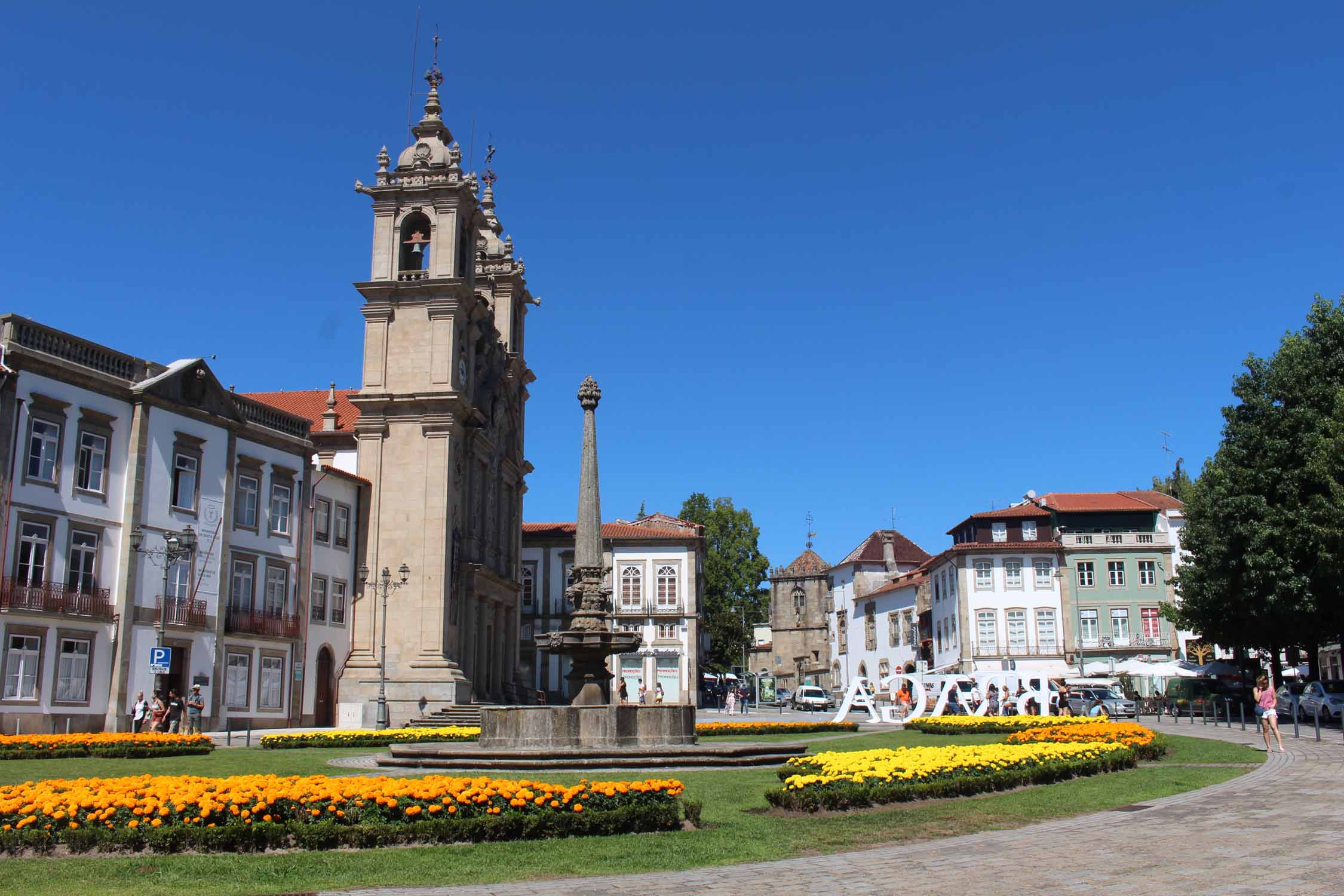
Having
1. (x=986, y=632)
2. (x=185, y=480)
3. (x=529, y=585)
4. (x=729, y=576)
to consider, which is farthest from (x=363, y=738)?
(x=729, y=576)

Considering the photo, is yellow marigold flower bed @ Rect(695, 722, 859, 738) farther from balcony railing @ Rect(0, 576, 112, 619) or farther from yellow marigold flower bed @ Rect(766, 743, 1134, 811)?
balcony railing @ Rect(0, 576, 112, 619)

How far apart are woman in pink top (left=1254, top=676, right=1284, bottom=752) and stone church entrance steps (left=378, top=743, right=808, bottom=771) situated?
32.6 ft

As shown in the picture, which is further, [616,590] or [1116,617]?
[616,590]

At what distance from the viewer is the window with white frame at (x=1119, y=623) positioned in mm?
65000

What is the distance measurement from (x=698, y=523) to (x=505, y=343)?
29.0 m

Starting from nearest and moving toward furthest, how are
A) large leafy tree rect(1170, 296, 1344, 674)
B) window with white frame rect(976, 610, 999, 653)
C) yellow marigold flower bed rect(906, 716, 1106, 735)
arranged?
yellow marigold flower bed rect(906, 716, 1106, 735), large leafy tree rect(1170, 296, 1344, 674), window with white frame rect(976, 610, 999, 653)

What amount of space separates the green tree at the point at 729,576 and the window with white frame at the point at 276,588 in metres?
40.8

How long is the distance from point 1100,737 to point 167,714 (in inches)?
907

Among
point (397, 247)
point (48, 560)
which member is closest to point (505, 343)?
point (397, 247)

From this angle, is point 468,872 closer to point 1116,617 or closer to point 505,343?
point 505,343

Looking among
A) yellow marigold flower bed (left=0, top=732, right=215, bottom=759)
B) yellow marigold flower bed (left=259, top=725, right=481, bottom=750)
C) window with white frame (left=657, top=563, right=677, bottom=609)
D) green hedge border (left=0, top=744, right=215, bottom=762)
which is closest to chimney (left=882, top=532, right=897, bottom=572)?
Result: window with white frame (left=657, top=563, right=677, bottom=609)

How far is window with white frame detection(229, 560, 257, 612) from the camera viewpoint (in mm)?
39344

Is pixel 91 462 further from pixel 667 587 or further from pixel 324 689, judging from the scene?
pixel 667 587

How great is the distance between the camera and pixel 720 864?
10484 mm
